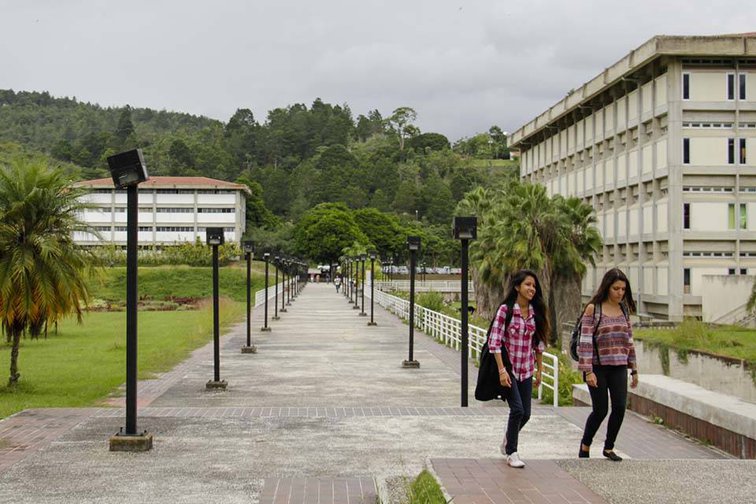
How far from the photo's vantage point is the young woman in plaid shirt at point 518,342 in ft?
25.0

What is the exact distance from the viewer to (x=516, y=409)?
7668 mm

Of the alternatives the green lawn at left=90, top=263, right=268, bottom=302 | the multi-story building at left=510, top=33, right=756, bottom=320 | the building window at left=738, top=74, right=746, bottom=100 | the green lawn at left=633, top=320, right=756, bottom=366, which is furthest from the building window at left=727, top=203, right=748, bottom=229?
the green lawn at left=90, top=263, right=268, bottom=302

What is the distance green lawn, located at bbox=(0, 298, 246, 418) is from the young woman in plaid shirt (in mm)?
7768

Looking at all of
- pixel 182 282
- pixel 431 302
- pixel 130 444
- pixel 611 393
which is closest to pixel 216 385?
pixel 130 444

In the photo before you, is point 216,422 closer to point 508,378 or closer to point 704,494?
point 508,378

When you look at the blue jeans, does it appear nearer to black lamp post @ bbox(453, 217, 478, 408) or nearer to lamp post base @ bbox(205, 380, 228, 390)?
black lamp post @ bbox(453, 217, 478, 408)

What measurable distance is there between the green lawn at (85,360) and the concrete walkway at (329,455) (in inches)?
58.4

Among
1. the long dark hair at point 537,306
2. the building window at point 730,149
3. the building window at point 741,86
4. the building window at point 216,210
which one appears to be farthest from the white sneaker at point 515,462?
the building window at point 216,210

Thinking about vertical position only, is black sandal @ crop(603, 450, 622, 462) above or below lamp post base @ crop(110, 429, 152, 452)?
above

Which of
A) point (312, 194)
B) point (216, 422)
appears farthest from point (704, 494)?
point (312, 194)

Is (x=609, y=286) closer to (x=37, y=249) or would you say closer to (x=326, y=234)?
(x=37, y=249)

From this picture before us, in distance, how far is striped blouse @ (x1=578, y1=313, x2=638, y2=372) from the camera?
7562mm

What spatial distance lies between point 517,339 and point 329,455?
A: 2398 mm

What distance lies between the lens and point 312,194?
15512 cm
